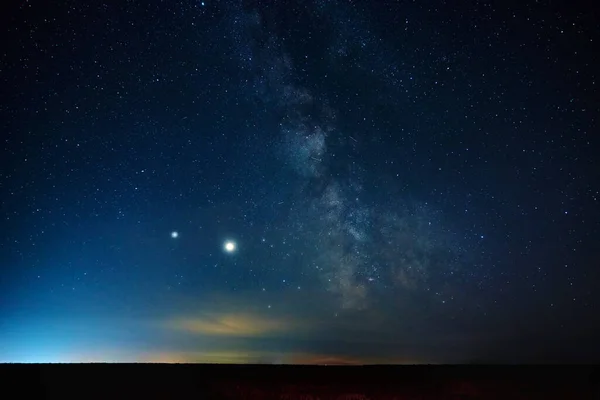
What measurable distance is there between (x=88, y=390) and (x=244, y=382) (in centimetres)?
262

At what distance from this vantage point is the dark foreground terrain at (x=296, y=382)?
646 cm

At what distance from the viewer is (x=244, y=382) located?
A: 6.49 metres

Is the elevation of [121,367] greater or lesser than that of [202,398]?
greater

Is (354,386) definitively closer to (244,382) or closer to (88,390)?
Answer: (244,382)

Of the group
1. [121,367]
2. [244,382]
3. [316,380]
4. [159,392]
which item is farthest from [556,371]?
[121,367]

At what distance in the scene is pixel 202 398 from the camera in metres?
6.58

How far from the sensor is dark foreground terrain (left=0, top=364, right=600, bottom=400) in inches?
254

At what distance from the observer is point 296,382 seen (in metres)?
6.52

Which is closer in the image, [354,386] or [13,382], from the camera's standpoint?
[354,386]

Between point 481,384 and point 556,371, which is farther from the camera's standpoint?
point 556,371

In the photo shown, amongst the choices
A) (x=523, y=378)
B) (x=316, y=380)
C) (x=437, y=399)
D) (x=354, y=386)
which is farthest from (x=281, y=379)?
(x=523, y=378)

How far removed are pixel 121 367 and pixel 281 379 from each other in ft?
9.45

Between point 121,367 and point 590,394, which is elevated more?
point 121,367

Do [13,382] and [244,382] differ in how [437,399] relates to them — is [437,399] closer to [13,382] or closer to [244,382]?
[244,382]
